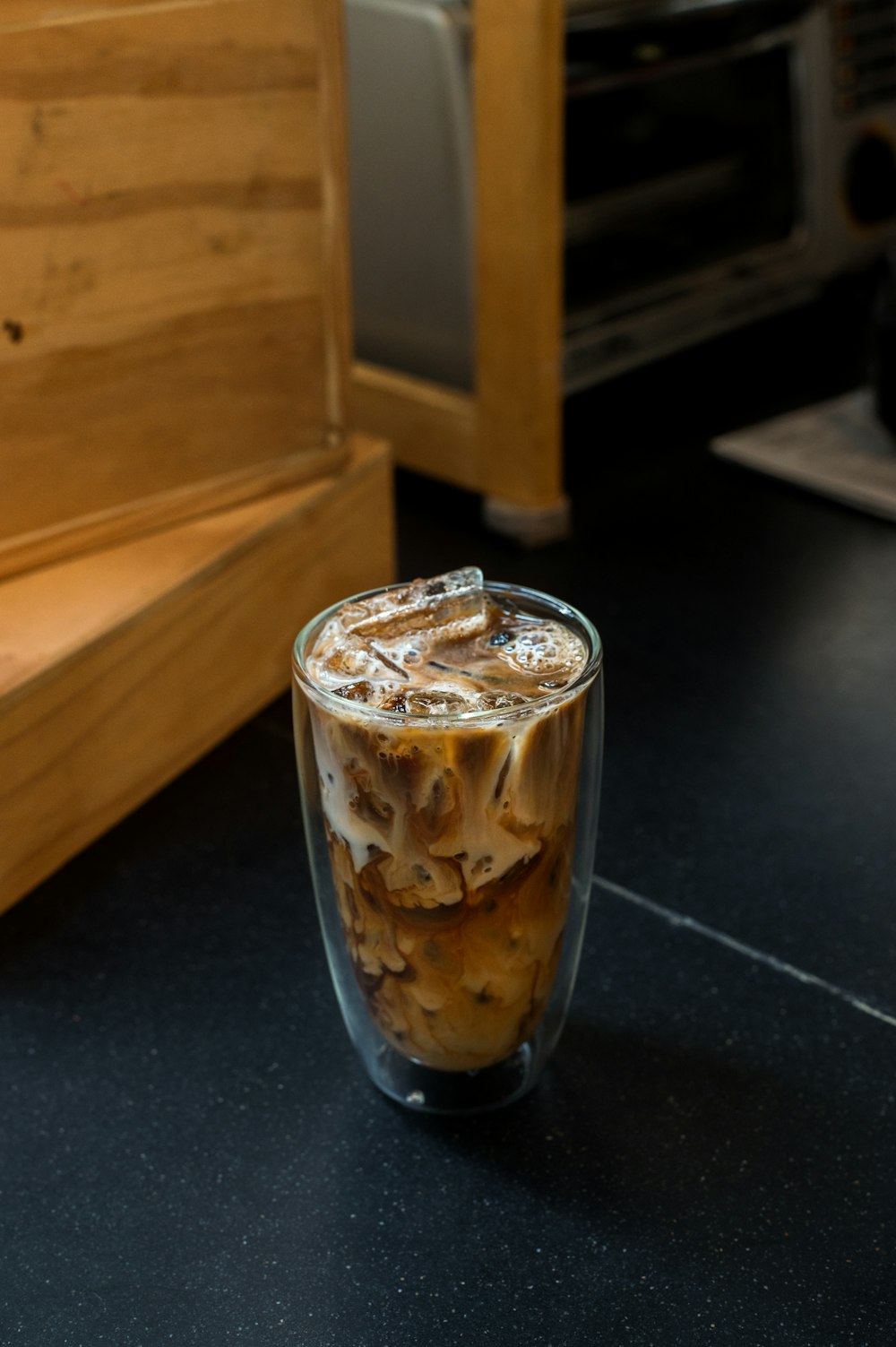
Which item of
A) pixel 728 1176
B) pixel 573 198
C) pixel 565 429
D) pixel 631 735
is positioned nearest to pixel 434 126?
pixel 573 198

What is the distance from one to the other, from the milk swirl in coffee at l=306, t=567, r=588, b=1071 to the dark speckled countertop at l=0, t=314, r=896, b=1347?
0.07m

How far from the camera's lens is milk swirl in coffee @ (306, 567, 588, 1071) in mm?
611

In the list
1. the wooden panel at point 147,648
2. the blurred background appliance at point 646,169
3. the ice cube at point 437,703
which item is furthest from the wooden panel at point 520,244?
the ice cube at point 437,703

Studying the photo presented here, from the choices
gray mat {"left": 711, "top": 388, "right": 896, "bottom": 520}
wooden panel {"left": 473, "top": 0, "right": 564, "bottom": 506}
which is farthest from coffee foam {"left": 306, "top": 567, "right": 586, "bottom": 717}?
gray mat {"left": 711, "top": 388, "right": 896, "bottom": 520}

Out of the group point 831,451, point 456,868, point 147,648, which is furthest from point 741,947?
point 831,451

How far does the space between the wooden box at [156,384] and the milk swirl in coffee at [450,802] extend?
0.86 ft

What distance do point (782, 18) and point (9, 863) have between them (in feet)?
3.69

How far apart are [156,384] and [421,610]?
378 millimetres

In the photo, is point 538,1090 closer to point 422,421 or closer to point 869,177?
point 422,421

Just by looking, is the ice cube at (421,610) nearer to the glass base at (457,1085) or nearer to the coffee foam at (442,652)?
the coffee foam at (442,652)

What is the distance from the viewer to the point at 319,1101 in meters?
0.73

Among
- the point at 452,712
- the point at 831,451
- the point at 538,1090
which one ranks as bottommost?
the point at 538,1090

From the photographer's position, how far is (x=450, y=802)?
62 centimetres

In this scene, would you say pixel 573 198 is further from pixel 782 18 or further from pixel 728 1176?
pixel 728 1176
